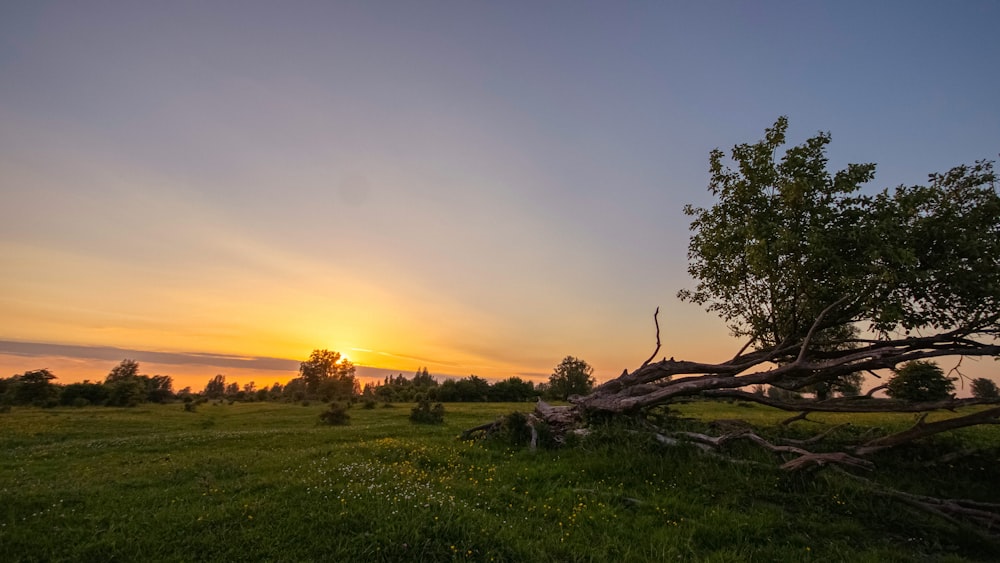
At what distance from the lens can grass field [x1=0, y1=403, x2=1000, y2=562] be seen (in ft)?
23.7

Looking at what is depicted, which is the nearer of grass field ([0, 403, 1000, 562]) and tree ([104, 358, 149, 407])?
grass field ([0, 403, 1000, 562])

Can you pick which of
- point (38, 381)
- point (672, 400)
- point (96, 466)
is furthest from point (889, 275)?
point (38, 381)

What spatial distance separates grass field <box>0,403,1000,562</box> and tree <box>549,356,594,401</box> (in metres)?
74.8

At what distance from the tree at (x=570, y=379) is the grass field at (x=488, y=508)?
74807 mm

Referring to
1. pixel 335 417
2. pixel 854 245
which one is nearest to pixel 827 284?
pixel 854 245

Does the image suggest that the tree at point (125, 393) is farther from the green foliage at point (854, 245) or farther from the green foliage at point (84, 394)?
the green foliage at point (854, 245)

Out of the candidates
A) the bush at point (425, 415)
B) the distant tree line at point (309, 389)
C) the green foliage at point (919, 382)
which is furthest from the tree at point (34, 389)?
the green foliage at point (919, 382)

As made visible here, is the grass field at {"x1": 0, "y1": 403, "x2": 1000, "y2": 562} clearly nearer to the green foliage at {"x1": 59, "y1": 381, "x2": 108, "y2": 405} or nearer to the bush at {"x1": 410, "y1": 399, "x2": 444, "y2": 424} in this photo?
the bush at {"x1": 410, "y1": 399, "x2": 444, "y2": 424}

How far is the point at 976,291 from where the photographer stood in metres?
13.1

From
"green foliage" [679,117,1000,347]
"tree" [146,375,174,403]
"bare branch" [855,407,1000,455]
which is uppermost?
"green foliage" [679,117,1000,347]

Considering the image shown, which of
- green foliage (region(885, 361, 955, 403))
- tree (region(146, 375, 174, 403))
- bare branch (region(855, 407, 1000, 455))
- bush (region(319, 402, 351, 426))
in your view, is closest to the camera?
bare branch (region(855, 407, 1000, 455))

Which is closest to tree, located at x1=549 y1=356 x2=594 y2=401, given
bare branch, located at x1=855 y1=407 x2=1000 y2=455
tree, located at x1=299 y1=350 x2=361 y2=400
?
tree, located at x1=299 y1=350 x2=361 y2=400

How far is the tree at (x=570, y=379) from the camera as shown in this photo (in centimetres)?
9063

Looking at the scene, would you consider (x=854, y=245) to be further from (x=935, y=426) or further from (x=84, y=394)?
(x=84, y=394)
